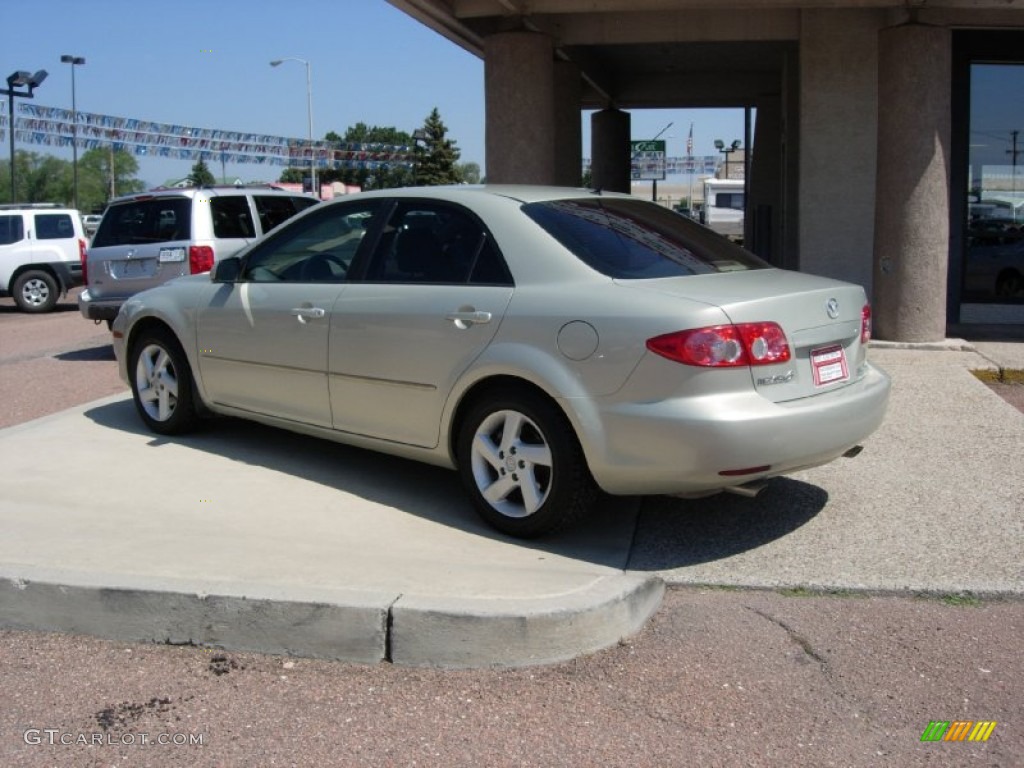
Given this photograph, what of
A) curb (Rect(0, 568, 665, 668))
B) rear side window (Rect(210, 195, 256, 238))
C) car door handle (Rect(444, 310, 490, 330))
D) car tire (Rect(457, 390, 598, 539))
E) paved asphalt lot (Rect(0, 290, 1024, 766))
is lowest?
paved asphalt lot (Rect(0, 290, 1024, 766))

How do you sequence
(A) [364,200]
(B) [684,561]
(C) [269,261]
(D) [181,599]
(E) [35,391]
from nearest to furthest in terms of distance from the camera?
1. (D) [181,599]
2. (B) [684,561]
3. (A) [364,200]
4. (C) [269,261]
5. (E) [35,391]

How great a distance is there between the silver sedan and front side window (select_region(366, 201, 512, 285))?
1 cm

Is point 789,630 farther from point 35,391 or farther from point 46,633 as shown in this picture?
point 35,391

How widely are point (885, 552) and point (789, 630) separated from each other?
0.98 m

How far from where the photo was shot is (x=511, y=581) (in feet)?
14.0

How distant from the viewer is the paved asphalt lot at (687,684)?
10.9 feet

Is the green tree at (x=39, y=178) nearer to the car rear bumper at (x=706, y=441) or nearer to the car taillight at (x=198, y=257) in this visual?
the car taillight at (x=198, y=257)

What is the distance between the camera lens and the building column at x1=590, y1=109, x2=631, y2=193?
879 inches

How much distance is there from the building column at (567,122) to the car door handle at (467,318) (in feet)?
35.1

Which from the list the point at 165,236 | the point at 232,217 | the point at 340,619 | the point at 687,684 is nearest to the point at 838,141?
the point at 232,217

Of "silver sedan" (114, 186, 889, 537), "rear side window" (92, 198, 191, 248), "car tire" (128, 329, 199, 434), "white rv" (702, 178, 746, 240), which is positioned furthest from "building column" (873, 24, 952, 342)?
"white rv" (702, 178, 746, 240)

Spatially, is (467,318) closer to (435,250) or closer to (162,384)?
(435,250)

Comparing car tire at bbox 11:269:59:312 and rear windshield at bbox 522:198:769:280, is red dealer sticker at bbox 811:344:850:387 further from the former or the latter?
car tire at bbox 11:269:59:312

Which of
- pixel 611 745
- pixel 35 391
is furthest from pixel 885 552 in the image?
pixel 35 391
